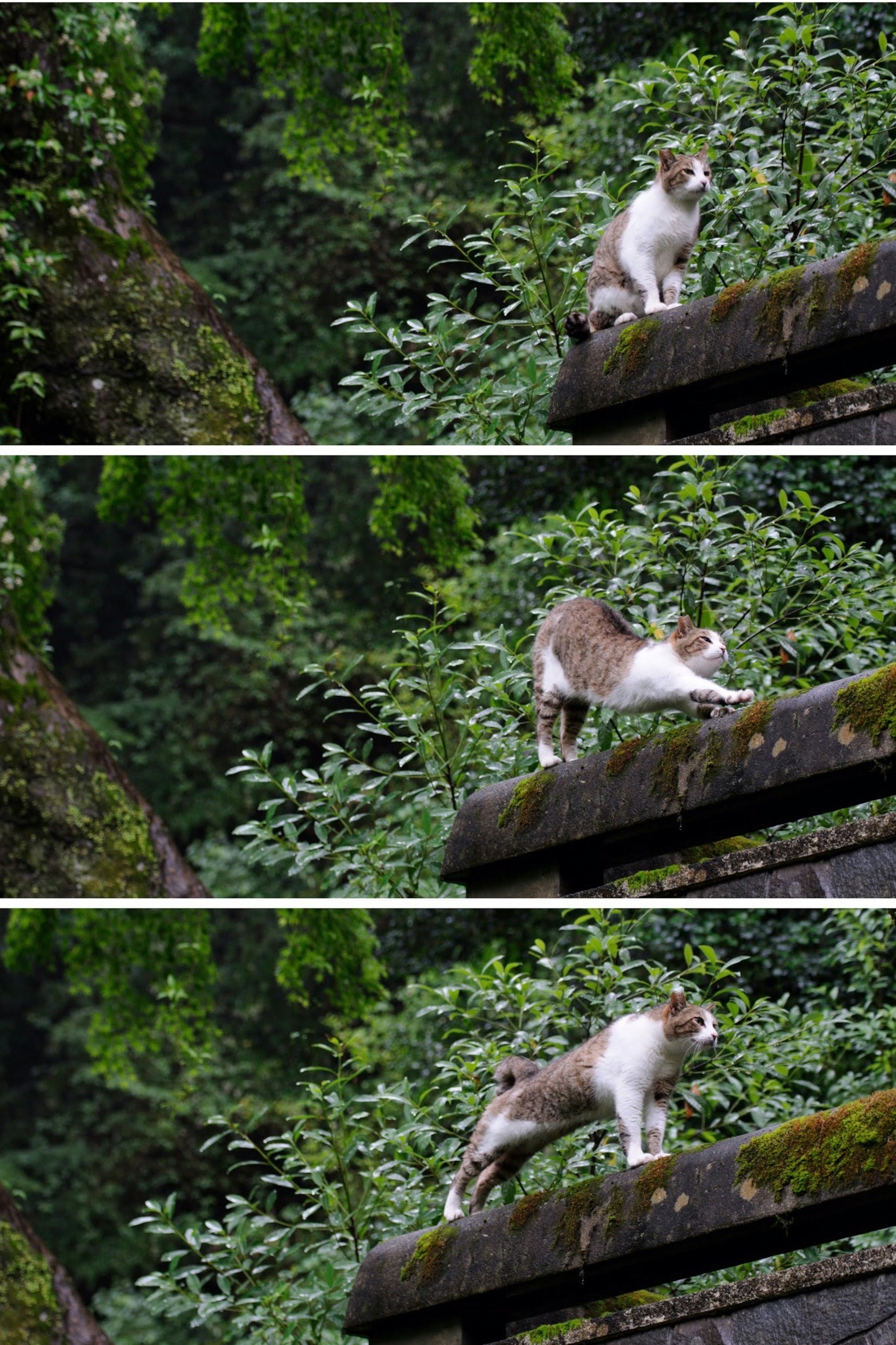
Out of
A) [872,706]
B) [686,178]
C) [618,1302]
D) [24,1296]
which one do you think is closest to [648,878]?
[872,706]

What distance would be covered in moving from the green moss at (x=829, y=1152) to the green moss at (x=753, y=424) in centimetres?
129

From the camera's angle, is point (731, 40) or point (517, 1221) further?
point (731, 40)

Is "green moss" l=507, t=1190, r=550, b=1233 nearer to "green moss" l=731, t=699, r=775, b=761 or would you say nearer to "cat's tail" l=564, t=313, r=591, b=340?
"green moss" l=731, t=699, r=775, b=761

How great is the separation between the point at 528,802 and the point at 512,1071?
0.70 m

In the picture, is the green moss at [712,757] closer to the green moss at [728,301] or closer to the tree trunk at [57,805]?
the green moss at [728,301]

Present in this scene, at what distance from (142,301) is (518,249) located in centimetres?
226

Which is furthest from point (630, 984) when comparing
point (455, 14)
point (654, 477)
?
point (455, 14)

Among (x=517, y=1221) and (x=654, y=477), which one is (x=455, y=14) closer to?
(x=654, y=477)

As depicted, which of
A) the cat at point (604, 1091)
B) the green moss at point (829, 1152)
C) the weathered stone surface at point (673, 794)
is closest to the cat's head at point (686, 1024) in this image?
the cat at point (604, 1091)

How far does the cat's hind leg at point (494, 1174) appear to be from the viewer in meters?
3.18

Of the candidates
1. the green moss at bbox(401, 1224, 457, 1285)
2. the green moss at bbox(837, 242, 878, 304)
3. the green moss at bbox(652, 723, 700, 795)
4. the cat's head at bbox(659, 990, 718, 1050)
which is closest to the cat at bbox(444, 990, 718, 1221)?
the cat's head at bbox(659, 990, 718, 1050)

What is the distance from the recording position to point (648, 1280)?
8.27ft

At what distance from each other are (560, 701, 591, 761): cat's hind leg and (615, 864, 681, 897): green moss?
2.61ft

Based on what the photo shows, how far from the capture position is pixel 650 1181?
7.95 feet
